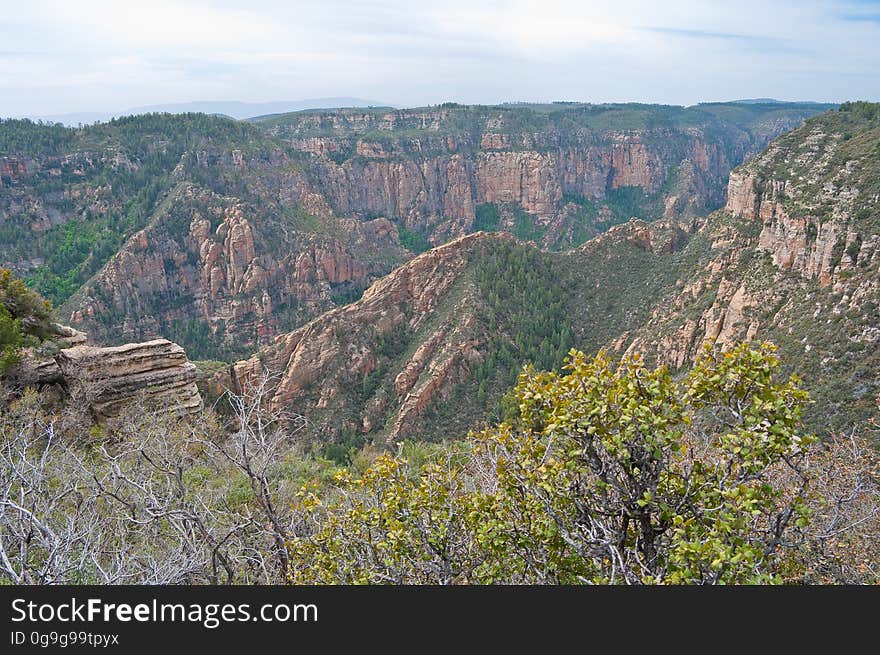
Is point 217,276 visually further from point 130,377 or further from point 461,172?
point 461,172

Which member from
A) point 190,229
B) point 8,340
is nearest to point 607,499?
point 8,340

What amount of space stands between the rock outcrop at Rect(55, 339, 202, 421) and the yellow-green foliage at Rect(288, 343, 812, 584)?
22478mm

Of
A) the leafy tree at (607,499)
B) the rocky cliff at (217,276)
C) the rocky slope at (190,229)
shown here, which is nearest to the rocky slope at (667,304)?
the leafy tree at (607,499)

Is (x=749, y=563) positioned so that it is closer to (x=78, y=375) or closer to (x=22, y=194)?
(x=78, y=375)

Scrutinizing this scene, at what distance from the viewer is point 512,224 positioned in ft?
600

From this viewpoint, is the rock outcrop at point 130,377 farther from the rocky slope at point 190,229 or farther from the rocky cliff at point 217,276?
the rocky cliff at point 217,276

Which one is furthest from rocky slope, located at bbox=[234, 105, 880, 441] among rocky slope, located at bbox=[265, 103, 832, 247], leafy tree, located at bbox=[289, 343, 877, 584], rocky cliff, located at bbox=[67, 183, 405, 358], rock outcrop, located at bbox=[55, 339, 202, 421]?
rocky slope, located at bbox=[265, 103, 832, 247]

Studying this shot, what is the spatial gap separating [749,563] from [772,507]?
1442mm

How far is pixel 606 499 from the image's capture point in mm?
8117

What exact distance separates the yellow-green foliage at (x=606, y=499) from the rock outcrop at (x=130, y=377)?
73.7 feet

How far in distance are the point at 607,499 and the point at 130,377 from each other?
1073 inches

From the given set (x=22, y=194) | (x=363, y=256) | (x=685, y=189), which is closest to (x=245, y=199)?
(x=363, y=256)

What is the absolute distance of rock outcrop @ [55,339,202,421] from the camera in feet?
87.2

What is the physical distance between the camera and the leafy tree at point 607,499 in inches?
278
